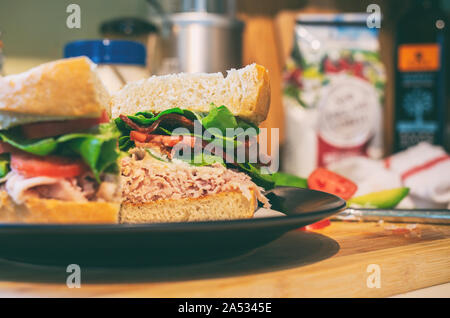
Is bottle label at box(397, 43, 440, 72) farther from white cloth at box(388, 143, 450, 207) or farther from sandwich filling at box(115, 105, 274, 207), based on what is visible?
sandwich filling at box(115, 105, 274, 207)

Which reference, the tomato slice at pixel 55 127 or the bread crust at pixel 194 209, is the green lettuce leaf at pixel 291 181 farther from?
the tomato slice at pixel 55 127

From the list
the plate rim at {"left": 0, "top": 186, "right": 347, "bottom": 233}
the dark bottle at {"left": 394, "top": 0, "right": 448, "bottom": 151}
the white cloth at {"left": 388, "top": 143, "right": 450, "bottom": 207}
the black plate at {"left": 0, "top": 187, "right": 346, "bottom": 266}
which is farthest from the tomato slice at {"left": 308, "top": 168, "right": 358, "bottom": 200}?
the dark bottle at {"left": 394, "top": 0, "right": 448, "bottom": 151}

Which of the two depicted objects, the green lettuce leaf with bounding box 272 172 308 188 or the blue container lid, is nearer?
the green lettuce leaf with bounding box 272 172 308 188

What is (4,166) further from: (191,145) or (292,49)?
(292,49)

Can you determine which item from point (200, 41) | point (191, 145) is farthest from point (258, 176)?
point (200, 41)

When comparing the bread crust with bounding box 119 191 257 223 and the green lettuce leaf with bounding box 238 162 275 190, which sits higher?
the green lettuce leaf with bounding box 238 162 275 190

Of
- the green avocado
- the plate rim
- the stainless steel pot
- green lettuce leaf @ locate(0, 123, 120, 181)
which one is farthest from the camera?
the stainless steel pot

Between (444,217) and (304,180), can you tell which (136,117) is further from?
(444,217)

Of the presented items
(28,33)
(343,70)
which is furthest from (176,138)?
(343,70)
